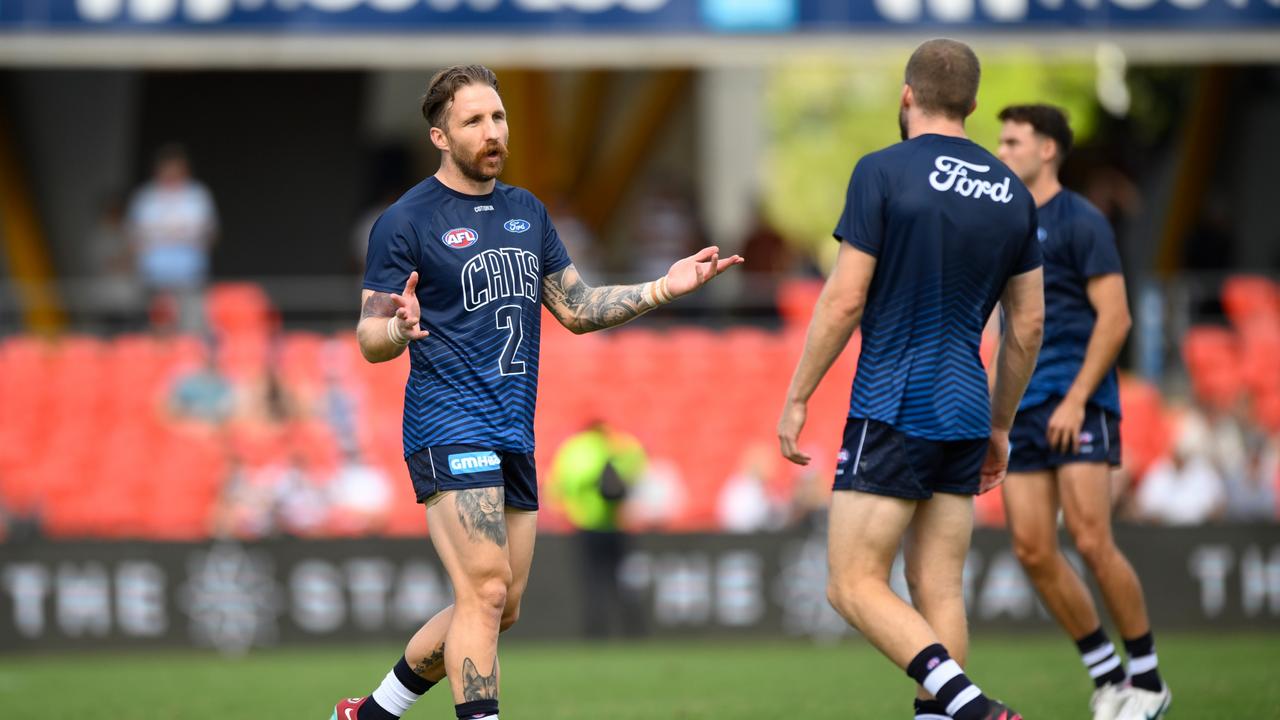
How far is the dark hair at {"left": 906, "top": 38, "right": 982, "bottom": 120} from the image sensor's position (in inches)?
238

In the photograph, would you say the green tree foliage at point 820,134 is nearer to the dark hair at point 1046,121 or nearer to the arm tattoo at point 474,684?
the dark hair at point 1046,121

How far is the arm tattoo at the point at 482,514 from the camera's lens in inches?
237

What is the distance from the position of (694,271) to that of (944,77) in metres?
1.12

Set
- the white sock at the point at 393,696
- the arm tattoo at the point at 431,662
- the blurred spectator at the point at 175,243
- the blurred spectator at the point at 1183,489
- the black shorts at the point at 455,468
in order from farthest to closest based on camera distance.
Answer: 1. the blurred spectator at the point at 175,243
2. the blurred spectator at the point at 1183,489
3. the white sock at the point at 393,696
4. the arm tattoo at the point at 431,662
5. the black shorts at the point at 455,468

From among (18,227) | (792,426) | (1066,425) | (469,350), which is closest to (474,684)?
(469,350)

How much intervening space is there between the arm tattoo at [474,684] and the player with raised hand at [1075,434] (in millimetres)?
2752

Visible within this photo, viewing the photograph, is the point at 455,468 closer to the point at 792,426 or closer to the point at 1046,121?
the point at 792,426

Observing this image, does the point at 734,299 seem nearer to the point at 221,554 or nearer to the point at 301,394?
the point at 301,394

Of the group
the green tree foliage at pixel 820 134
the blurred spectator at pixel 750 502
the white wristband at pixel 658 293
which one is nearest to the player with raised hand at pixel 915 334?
the white wristband at pixel 658 293

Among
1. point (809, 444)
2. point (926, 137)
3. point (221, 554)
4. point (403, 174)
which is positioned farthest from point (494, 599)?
point (403, 174)

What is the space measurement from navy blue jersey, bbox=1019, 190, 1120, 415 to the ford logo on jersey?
9.47 feet

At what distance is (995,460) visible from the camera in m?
6.48

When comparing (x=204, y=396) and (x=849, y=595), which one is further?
(x=204, y=396)

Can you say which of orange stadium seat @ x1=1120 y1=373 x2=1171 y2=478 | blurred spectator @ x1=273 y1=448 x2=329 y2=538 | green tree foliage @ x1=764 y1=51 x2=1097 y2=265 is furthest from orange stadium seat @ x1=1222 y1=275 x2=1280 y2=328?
green tree foliage @ x1=764 y1=51 x2=1097 y2=265
